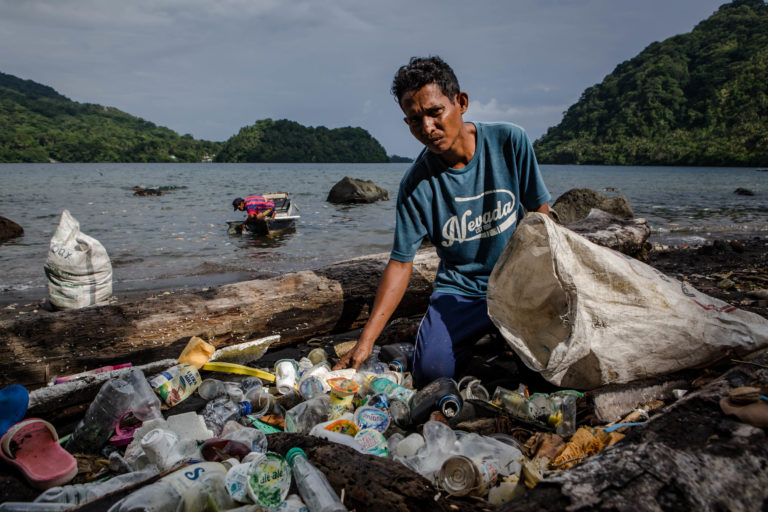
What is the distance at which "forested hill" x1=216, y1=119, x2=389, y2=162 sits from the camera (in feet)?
388

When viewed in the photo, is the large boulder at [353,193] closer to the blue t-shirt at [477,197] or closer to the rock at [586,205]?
the rock at [586,205]

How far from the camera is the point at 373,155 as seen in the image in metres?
136

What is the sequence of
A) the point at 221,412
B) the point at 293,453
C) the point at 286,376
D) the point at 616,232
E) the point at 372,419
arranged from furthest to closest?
the point at 616,232, the point at 286,376, the point at 221,412, the point at 372,419, the point at 293,453

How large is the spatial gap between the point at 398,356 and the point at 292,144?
4829 inches

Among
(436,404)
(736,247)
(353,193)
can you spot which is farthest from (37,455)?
(353,193)

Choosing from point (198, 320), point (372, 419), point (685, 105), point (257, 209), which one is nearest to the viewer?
point (372, 419)

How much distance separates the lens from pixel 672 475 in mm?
1211

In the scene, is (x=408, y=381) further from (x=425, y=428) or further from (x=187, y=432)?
(x=187, y=432)

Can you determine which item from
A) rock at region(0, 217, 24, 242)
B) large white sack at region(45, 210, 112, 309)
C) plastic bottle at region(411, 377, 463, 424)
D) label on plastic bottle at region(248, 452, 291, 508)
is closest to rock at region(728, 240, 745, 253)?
plastic bottle at region(411, 377, 463, 424)

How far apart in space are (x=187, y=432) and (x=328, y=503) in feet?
4.26

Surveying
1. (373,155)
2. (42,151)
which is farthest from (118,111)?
(373,155)

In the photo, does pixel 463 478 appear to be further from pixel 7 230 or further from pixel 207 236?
pixel 7 230

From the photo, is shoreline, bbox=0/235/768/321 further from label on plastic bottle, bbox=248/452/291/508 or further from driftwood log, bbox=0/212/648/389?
label on plastic bottle, bbox=248/452/291/508

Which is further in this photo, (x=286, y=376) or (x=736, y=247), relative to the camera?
(x=736, y=247)
